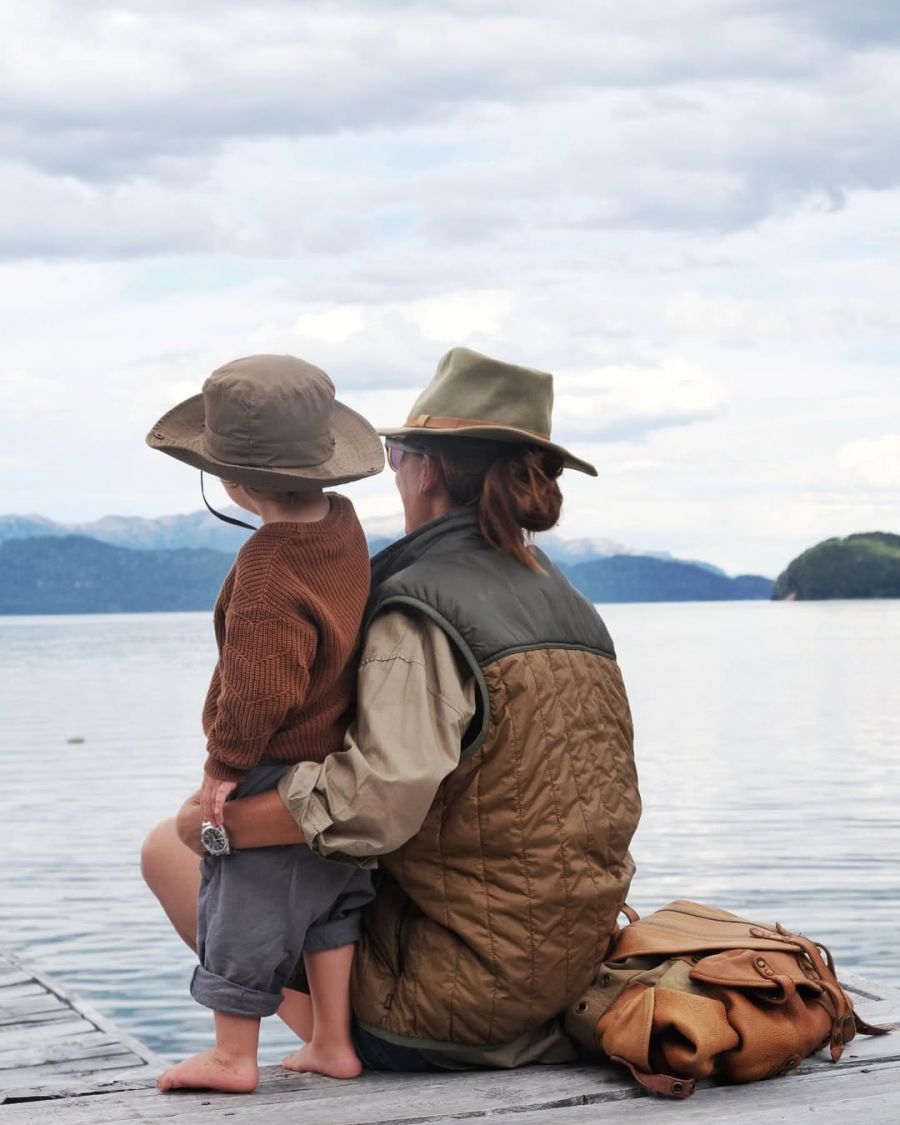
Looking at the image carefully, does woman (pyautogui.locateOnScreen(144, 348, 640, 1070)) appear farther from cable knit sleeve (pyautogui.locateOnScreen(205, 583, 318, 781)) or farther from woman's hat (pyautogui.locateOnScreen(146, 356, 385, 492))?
woman's hat (pyautogui.locateOnScreen(146, 356, 385, 492))

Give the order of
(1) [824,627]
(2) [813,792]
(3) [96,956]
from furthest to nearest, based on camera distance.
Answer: (1) [824,627] → (2) [813,792] → (3) [96,956]

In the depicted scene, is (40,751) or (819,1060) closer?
(819,1060)

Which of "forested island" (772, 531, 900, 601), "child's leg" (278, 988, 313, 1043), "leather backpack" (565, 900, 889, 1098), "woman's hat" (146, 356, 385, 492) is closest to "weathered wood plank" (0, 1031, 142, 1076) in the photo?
Answer: "child's leg" (278, 988, 313, 1043)

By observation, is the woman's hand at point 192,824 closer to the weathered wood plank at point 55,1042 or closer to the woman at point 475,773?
the woman at point 475,773

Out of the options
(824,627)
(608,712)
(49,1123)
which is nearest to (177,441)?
(608,712)

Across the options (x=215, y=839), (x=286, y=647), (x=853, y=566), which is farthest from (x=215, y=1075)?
(x=853, y=566)

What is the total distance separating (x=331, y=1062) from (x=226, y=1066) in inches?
8.7

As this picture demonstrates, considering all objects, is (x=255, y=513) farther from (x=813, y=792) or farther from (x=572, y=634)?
(x=813, y=792)

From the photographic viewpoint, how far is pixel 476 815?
3.03m

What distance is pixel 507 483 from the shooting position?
10.5 ft

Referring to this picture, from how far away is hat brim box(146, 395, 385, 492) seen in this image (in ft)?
10.0

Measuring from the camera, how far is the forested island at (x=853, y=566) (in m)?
132

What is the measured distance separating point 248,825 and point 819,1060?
4.22ft

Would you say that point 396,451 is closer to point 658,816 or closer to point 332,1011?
point 332,1011
